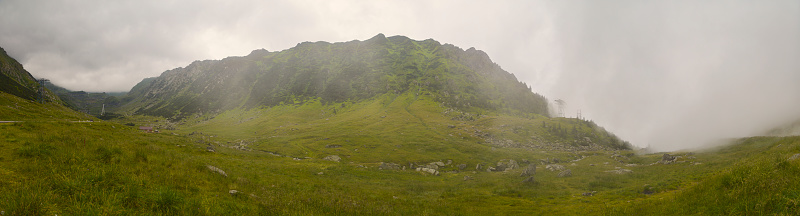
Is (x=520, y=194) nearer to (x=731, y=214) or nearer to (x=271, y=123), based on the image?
(x=731, y=214)

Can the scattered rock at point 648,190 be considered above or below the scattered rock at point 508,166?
above

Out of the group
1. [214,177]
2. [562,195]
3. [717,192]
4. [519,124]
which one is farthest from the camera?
[519,124]

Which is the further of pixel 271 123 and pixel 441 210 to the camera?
pixel 271 123

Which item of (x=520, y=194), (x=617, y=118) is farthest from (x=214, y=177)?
(x=617, y=118)

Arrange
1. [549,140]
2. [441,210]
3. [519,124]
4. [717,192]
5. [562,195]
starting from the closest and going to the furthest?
[717,192] < [441,210] < [562,195] < [549,140] < [519,124]

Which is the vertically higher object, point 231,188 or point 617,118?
point 617,118

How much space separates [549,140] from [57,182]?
14212 cm

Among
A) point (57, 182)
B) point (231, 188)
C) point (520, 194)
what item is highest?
point (57, 182)

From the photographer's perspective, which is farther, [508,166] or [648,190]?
[508,166]

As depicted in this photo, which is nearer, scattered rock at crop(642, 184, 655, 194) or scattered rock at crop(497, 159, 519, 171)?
scattered rock at crop(642, 184, 655, 194)

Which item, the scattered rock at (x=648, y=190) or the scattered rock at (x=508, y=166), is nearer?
the scattered rock at (x=648, y=190)

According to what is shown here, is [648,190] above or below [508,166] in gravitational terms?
above

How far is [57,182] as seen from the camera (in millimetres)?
8070

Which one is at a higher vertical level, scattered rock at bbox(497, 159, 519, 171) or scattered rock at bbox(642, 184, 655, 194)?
scattered rock at bbox(642, 184, 655, 194)
